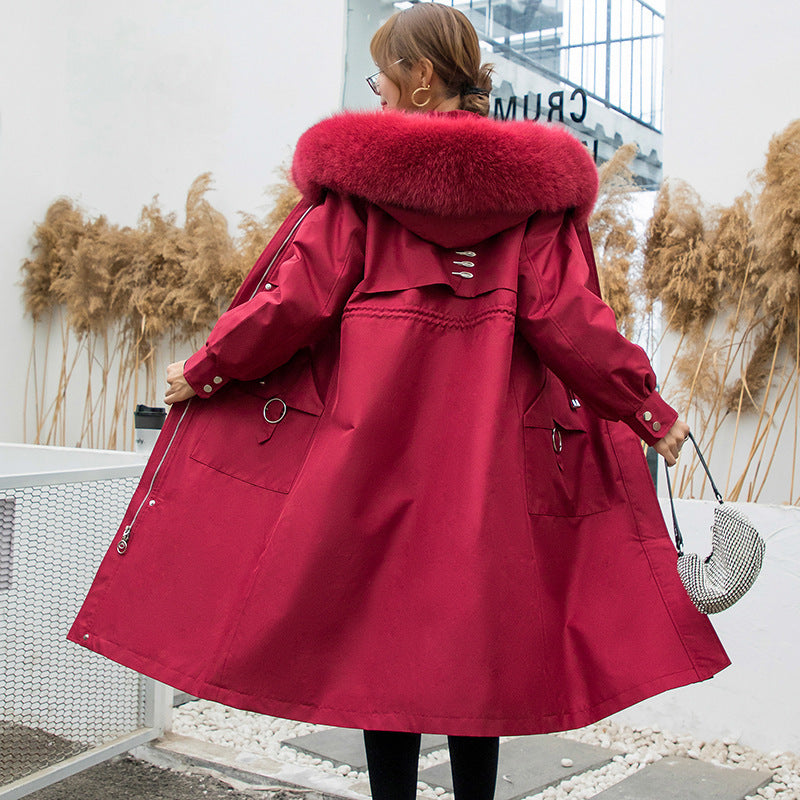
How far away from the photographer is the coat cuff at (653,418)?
4.20ft

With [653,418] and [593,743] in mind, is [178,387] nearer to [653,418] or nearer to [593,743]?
[653,418]

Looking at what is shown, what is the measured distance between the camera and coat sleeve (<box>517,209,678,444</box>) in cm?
124

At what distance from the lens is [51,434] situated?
15.0 ft

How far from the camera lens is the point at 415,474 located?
124 cm

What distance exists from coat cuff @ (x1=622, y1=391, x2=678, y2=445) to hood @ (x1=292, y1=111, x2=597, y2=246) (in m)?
0.30

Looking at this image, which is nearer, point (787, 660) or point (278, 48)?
point (787, 660)

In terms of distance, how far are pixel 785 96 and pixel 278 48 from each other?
6.76ft

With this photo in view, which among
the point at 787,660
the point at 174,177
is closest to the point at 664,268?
the point at 787,660

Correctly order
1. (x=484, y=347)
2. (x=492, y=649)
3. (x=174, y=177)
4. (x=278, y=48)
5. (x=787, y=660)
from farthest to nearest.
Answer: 1. (x=174, y=177)
2. (x=278, y=48)
3. (x=787, y=660)
4. (x=484, y=347)
5. (x=492, y=649)

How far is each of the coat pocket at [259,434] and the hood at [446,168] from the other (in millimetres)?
298

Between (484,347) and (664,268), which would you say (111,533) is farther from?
(664,268)

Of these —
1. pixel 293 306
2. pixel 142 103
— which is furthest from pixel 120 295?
pixel 293 306

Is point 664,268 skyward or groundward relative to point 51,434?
skyward

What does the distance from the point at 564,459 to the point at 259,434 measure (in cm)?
43
